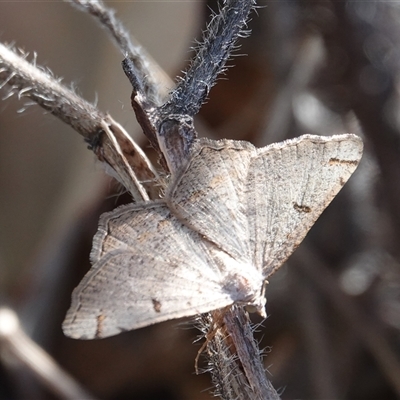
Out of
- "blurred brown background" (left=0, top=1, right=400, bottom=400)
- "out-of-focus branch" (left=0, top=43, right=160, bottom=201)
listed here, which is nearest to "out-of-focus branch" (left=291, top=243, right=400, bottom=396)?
"blurred brown background" (left=0, top=1, right=400, bottom=400)

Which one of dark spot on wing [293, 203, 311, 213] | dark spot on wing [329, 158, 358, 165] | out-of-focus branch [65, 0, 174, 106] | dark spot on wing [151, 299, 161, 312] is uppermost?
out-of-focus branch [65, 0, 174, 106]

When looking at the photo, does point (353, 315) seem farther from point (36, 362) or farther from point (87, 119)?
point (87, 119)

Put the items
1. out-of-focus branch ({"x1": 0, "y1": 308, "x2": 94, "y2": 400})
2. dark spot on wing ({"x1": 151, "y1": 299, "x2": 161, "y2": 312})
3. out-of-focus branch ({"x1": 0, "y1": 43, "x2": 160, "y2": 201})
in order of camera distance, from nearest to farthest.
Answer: dark spot on wing ({"x1": 151, "y1": 299, "x2": 161, "y2": 312}) < out-of-focus branch ({"x1": 0, "y1": 43, "x2": 160, "y2": 201}) < out-of-focus branch ({"x1": 0, "y1": 308, "x2": 94, "y2": 400})

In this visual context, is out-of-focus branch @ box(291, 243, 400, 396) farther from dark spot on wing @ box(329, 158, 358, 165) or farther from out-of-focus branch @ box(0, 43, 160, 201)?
out-of-focus branch @ box(0, 43, 160, 201)

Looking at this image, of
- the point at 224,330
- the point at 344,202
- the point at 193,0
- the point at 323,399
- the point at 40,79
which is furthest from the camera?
the point at 344,202

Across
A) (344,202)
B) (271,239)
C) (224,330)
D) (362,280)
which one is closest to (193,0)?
(344,202)

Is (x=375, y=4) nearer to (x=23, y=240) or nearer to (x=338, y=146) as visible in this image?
(x=338, y=146)

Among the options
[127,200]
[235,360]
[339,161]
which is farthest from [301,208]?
[127,200]
